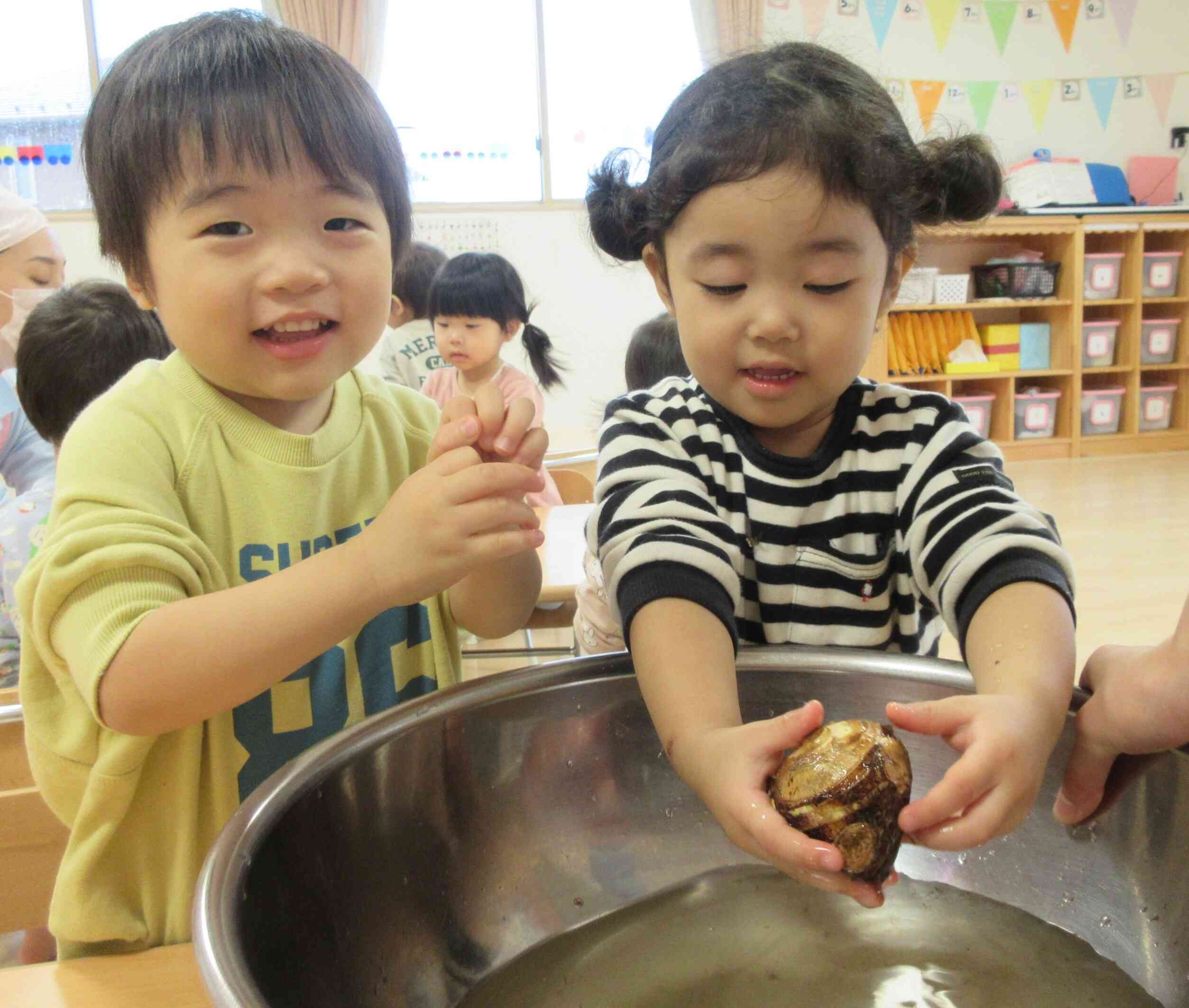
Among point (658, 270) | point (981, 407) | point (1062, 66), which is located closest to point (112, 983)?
point (658, 270)

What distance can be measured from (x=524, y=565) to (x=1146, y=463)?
4.19 metres

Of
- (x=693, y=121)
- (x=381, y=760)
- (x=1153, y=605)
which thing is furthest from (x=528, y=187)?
(x=381, y=760)

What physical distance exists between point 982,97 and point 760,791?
462 cm

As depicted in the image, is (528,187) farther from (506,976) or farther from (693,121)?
(506,976)

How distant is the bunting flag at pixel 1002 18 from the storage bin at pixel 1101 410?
1.56 m

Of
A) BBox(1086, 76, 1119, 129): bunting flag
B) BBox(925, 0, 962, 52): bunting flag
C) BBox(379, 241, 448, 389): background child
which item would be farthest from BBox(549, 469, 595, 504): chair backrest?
BBox(1086, 76, 1119, 129): bunting flag

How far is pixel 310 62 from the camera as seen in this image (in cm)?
57

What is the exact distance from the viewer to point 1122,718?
45cm

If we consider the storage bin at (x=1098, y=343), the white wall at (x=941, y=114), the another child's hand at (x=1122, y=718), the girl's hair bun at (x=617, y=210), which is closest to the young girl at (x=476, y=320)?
the girl's hair bun at (x=617, y=210)

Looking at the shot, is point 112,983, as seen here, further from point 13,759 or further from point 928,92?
point 928,92

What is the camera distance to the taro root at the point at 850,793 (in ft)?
1.26

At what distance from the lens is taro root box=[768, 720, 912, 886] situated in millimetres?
383

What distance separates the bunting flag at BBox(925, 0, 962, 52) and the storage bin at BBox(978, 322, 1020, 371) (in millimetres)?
1256

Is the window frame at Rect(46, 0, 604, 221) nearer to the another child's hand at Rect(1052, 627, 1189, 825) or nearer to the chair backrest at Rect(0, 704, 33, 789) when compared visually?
the chair backrest at Rect(0, 704, 33, 789)
